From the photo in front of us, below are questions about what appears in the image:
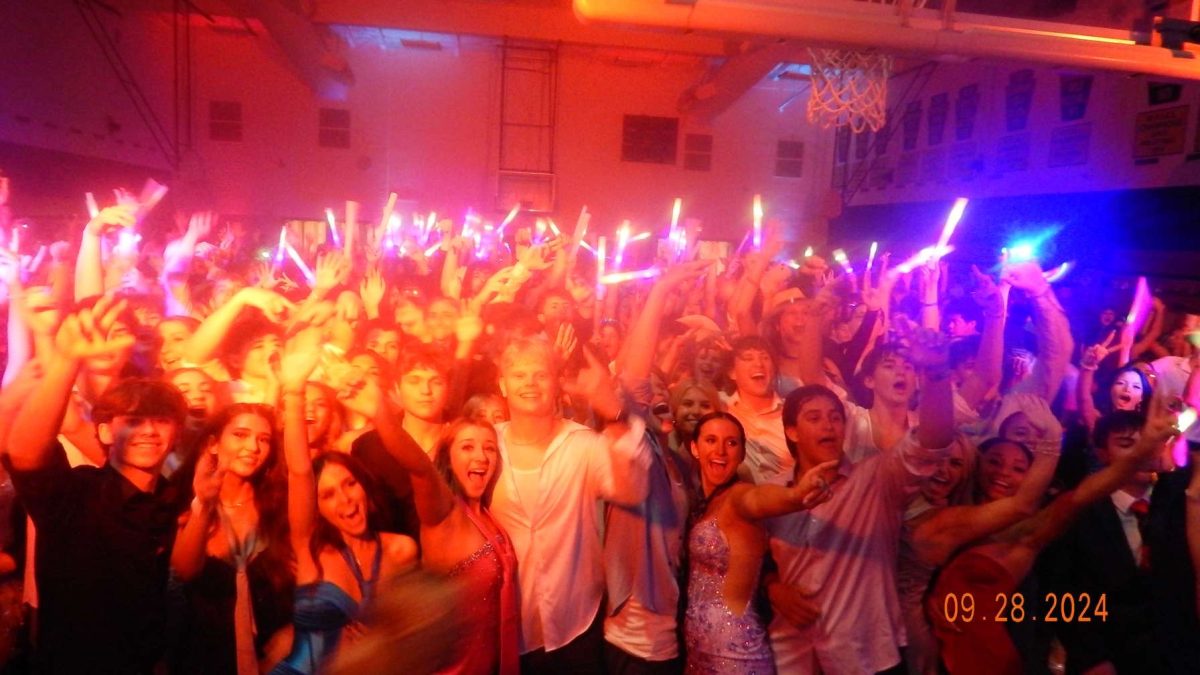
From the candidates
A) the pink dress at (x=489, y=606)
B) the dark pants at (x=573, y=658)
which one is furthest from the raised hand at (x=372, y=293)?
the dark pants at (x=573, y=658)

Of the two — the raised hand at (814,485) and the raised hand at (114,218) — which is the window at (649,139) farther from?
the raised hand at (814,485)

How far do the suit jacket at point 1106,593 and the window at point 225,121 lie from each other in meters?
13.1

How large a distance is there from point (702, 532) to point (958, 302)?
4016 mm

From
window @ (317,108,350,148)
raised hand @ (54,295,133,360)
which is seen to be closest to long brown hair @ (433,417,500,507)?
raised hand @ (54,295,133,360)

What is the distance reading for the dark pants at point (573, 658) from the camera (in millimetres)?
2678

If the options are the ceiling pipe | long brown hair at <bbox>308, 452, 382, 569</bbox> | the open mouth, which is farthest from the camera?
the ceiling pipe

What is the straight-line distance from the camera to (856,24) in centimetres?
346

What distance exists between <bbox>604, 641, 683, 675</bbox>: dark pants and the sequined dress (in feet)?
0.31

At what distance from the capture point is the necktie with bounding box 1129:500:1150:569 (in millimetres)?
2953

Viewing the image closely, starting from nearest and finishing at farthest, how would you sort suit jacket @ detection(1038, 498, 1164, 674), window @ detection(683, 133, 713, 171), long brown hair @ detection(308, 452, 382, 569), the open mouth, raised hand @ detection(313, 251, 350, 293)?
long brown hair @ detection(308, 452, 382, 569) → the open mouth → suit jacket @ detection(1038, 498, 1164, 674) → raised hand @ detection(313, 251, 350, 293) → window @ detection(683, 133, 713, 171)

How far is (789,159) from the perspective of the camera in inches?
555

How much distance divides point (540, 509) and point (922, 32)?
102 inches

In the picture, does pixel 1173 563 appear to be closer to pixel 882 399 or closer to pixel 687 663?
pixel 882 399

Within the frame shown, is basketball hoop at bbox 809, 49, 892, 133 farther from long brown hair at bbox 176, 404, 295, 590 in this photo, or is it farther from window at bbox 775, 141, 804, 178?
window at bbox 775, 141, 804, 178
